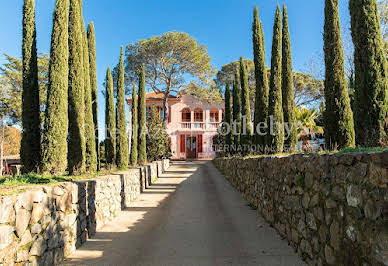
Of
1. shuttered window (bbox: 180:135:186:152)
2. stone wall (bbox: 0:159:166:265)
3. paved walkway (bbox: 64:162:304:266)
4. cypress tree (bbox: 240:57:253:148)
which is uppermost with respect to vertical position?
cypress tree (bbox: 240:57:253:148)

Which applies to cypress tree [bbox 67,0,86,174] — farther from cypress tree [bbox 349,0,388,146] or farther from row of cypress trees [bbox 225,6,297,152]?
cypress tree [bbox 349,0,388,146]

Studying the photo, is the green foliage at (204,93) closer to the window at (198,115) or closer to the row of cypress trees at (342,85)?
the window at (198,115)

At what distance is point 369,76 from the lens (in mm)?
5879

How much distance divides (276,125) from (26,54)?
8.75 m

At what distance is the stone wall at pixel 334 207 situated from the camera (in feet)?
6.40

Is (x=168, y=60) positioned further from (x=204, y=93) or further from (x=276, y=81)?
(x=276, y=81)

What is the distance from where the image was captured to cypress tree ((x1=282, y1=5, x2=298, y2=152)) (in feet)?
32.3

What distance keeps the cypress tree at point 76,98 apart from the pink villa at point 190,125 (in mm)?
18431

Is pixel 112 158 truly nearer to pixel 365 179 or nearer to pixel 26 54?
pixel 26 54

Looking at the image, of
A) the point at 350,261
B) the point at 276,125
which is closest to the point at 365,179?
the point at 350,261

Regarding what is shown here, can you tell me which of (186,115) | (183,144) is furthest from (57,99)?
(186,115)

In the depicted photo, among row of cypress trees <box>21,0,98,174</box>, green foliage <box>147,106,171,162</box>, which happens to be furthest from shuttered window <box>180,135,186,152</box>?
row of cypress trees <box>21,0,98,174</box>

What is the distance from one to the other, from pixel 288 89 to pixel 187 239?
7.49 metres

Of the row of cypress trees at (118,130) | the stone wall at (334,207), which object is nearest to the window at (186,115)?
the row of cypress trees at (118,130)
